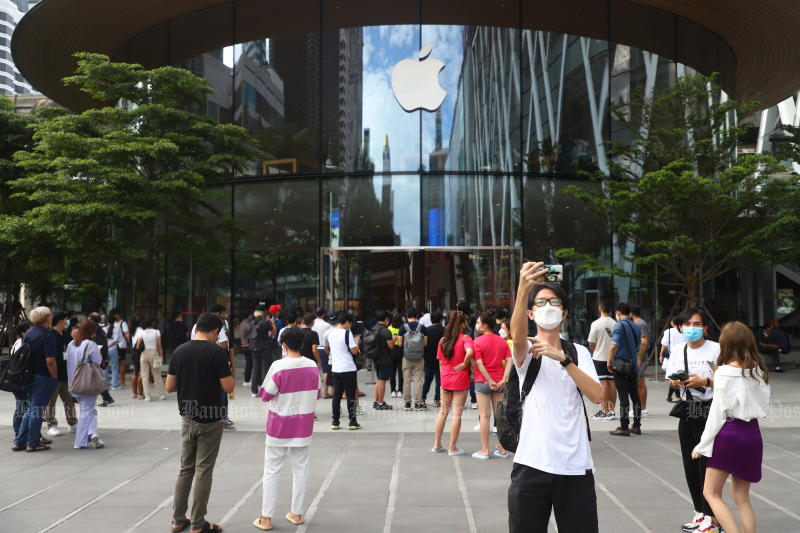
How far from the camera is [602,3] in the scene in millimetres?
22109

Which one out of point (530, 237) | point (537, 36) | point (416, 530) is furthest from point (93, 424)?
point (537, 36)

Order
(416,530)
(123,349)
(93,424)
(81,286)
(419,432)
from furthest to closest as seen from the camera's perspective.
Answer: (81,286) → (123,349) → (419,432) → (93,424) → (416,530)

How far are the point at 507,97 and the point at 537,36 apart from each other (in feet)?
7.09

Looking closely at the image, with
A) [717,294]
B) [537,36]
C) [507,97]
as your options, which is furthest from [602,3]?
[717,294]

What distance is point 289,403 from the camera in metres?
6.16

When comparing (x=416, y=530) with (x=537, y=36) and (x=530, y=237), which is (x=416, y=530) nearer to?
(x=530, y=237)

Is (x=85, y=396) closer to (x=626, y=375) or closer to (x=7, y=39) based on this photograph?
Answer: (x=626, y=375)

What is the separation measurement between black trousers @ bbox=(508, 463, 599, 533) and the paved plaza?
2.46m

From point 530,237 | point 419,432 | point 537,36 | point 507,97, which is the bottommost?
point 419,432

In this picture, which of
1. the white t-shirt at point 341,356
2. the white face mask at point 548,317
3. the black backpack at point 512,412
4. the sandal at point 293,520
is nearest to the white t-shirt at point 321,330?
the white t-shirt at point 341,356

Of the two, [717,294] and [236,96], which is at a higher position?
[236,96]

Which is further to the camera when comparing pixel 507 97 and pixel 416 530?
pixel 507 97

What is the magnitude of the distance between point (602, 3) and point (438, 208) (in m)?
8.54

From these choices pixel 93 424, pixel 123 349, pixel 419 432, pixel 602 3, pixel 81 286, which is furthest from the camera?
pixel 81 286
